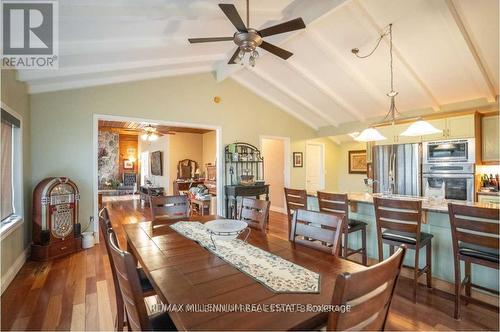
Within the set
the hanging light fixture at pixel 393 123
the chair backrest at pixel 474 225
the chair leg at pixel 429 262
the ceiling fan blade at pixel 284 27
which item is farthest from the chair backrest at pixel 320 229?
the hanging light fixture at pixel 393 123

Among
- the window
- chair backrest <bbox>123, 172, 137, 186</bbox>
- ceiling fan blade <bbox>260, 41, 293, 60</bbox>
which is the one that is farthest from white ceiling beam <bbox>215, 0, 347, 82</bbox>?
chair backrest <bbox>123, 172, 137, 186</bbox>

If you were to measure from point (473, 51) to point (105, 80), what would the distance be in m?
5.38

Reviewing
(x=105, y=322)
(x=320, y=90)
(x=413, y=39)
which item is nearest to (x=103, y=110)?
(x=105, y=322)

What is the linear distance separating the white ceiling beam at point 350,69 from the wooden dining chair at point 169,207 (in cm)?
291

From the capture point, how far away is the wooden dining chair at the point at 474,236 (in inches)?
72.2

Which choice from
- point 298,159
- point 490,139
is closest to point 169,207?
point 298,159

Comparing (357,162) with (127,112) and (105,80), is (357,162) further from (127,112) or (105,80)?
(105,80)

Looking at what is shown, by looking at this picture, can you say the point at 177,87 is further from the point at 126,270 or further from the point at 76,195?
the point at 126,270

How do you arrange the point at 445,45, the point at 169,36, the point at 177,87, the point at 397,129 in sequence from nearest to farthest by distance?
the point at 169,36, the point at 445,45, the point at 177,87, the point at 397,129

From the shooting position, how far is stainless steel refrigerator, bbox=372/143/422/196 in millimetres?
4742

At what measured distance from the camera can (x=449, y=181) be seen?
4332 millimetres

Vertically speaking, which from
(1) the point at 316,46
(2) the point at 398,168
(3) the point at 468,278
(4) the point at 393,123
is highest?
(1) the point at 316,46

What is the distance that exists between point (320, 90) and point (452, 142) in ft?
8.11

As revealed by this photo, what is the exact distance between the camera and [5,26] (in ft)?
7.10
